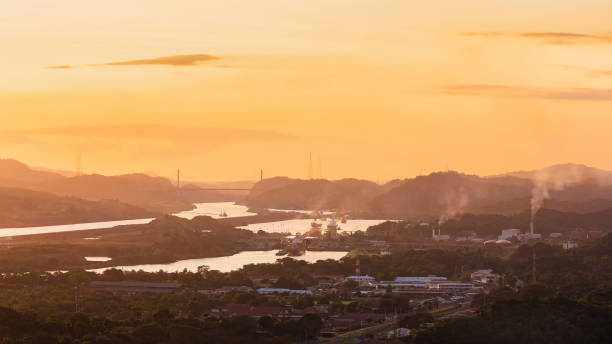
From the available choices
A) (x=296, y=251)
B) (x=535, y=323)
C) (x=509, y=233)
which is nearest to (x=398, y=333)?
(x=535, y=323)

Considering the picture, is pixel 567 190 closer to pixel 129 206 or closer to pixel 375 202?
pixel 375 202

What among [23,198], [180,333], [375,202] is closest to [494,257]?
[180,333]

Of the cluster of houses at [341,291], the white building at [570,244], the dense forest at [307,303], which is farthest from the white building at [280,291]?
the white building at [570,244]

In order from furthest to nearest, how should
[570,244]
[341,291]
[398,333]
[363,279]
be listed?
[570,244], [363,279], [341,291], [398,333]

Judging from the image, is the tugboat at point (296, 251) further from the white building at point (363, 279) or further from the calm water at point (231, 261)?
the white building at point (363, 279)

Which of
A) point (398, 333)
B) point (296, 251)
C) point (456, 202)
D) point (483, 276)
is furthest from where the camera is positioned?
point (456, 202)

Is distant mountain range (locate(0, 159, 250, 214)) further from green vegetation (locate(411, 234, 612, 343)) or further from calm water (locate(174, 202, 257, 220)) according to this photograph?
green vegetation (locate(411, 234, 612, 343))

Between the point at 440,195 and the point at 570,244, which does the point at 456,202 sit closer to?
the point at 440,195
